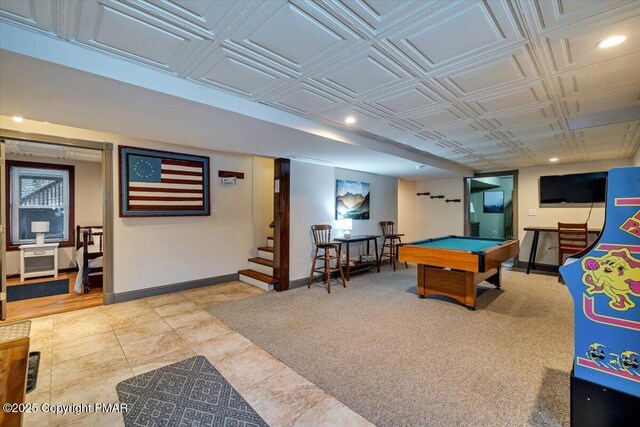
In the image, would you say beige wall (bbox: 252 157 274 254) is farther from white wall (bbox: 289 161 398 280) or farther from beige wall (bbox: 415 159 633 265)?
beige wall (bbox: 415 159 633 265)

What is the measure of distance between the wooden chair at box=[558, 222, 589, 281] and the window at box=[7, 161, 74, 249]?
388 inches

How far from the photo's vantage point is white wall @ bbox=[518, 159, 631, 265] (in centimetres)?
569

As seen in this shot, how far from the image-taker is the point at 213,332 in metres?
2.98

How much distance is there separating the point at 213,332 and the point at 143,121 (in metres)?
2.31

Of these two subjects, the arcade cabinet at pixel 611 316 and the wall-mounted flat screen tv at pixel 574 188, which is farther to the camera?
the wall-mounted flat screen tv at pixel 574 188

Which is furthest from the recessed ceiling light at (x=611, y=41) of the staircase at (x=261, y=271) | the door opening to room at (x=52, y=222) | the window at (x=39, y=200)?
the window at (x=39, y=200)

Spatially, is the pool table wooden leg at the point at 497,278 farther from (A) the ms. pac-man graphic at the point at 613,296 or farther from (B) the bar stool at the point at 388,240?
(A) the ms. pac-man graphic at the point at 613,296

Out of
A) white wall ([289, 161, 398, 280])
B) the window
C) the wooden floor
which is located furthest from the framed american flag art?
the window

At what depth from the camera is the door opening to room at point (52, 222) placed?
4480mm

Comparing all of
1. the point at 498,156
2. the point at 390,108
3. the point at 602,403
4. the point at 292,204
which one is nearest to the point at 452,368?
the point at 602,403

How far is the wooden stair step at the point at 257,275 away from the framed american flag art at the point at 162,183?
1.26 meters

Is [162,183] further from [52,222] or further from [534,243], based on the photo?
[534,243]

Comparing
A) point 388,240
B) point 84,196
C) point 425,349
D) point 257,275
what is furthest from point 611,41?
point 84,196

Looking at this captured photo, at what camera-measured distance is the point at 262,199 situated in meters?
5.60
